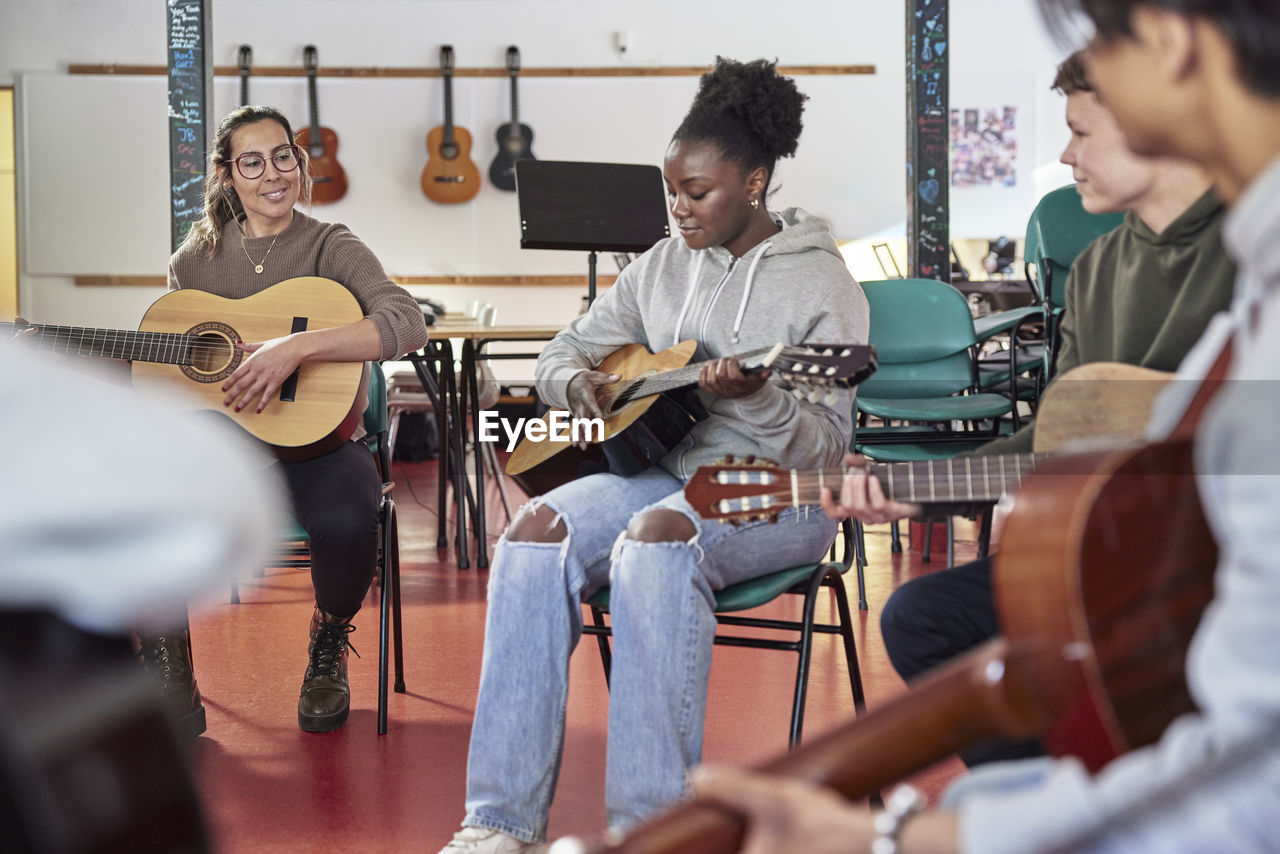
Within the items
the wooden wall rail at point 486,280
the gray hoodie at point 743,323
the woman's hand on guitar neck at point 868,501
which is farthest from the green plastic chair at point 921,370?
the wooden wall rail at point 486,280

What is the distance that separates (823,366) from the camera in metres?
1.62

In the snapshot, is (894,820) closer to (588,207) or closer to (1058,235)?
(1058,235)

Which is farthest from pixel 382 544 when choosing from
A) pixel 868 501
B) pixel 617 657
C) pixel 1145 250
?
pixel 1145 250

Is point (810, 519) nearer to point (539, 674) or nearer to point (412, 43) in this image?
point (539, 674)

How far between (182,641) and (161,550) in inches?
76.4

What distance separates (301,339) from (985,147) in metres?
7.36

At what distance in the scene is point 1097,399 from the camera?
1.24 m

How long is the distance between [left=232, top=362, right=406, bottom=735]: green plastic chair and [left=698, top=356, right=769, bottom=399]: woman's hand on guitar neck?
898 mm

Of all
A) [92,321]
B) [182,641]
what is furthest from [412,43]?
[182,641]

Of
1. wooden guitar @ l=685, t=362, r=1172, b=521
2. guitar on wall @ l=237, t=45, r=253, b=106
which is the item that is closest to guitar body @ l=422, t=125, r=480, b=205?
guitar on wall @ l=237, t=45, r=253, b=106

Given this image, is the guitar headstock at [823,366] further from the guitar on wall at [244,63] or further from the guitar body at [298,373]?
the guitar on wall at [244,63]

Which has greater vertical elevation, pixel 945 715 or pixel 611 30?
pixel 611 30

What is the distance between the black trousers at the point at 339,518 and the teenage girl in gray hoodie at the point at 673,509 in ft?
1.59

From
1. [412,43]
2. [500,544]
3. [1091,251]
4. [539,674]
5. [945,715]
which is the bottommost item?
[539,674]
